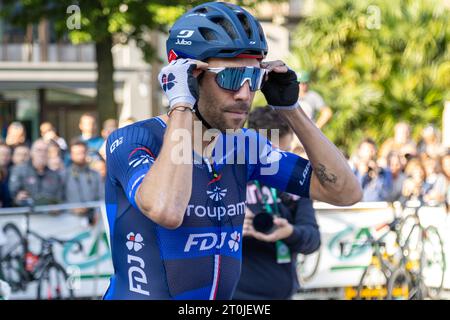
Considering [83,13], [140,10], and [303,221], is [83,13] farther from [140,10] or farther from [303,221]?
[303,221]

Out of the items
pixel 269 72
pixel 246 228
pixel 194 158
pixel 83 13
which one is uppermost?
pixel 83 13

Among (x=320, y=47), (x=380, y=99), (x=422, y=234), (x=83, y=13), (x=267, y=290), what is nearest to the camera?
(x=267, y=290)

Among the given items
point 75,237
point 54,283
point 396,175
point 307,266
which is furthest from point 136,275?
point 396,175

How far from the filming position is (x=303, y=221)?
18.9 feet

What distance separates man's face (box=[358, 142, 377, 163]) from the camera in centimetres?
1144

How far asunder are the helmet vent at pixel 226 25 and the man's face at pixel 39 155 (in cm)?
721

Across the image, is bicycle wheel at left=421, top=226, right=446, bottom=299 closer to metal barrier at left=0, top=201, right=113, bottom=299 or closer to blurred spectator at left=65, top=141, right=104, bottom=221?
metal barrier at left=0, top=201, right=113, bottom=299

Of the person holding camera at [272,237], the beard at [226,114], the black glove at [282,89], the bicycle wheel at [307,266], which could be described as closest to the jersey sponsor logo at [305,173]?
the black glove at [282,89]

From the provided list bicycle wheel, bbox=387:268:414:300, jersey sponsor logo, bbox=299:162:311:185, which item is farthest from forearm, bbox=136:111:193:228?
bicycle wheel, bbox=387:268:414:300

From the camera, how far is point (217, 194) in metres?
3.49

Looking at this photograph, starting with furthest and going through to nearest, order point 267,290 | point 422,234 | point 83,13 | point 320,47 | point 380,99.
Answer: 1. point 320,47
2. point 380,99
3. point 83,13
4. point 422,234
5. point 267,290

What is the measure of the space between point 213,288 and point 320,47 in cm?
2134

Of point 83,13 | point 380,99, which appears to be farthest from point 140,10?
point 380,99

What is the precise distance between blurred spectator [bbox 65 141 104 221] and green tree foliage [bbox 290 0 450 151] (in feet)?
37.1
